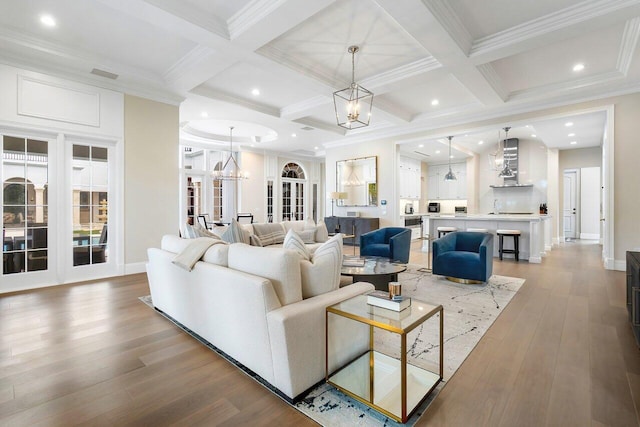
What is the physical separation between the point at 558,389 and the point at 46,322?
173 inches

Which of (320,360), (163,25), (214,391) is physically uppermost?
(163,25)

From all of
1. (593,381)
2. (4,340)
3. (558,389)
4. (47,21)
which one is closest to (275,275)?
(558,389)

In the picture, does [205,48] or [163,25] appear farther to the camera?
[205,48]

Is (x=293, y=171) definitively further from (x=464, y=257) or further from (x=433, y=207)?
(x=464, y=257)

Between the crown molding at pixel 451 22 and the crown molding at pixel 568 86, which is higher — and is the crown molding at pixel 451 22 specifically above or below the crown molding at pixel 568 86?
below

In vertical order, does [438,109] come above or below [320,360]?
above

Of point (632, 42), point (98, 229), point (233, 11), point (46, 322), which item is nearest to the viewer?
point (46, 322)

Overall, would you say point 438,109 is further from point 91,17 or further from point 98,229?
point 98,229

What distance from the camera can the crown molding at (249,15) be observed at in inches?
118

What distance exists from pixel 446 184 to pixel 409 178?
6.23ft

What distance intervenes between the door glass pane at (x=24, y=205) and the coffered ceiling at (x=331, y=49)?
3.82 ft

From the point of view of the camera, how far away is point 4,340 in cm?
267

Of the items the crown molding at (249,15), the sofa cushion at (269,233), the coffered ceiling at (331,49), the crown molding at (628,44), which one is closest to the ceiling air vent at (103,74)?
the coffered ceiling at (331,49)

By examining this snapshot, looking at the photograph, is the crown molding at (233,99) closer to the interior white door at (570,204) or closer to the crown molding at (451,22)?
the crown molding at (451,22)
